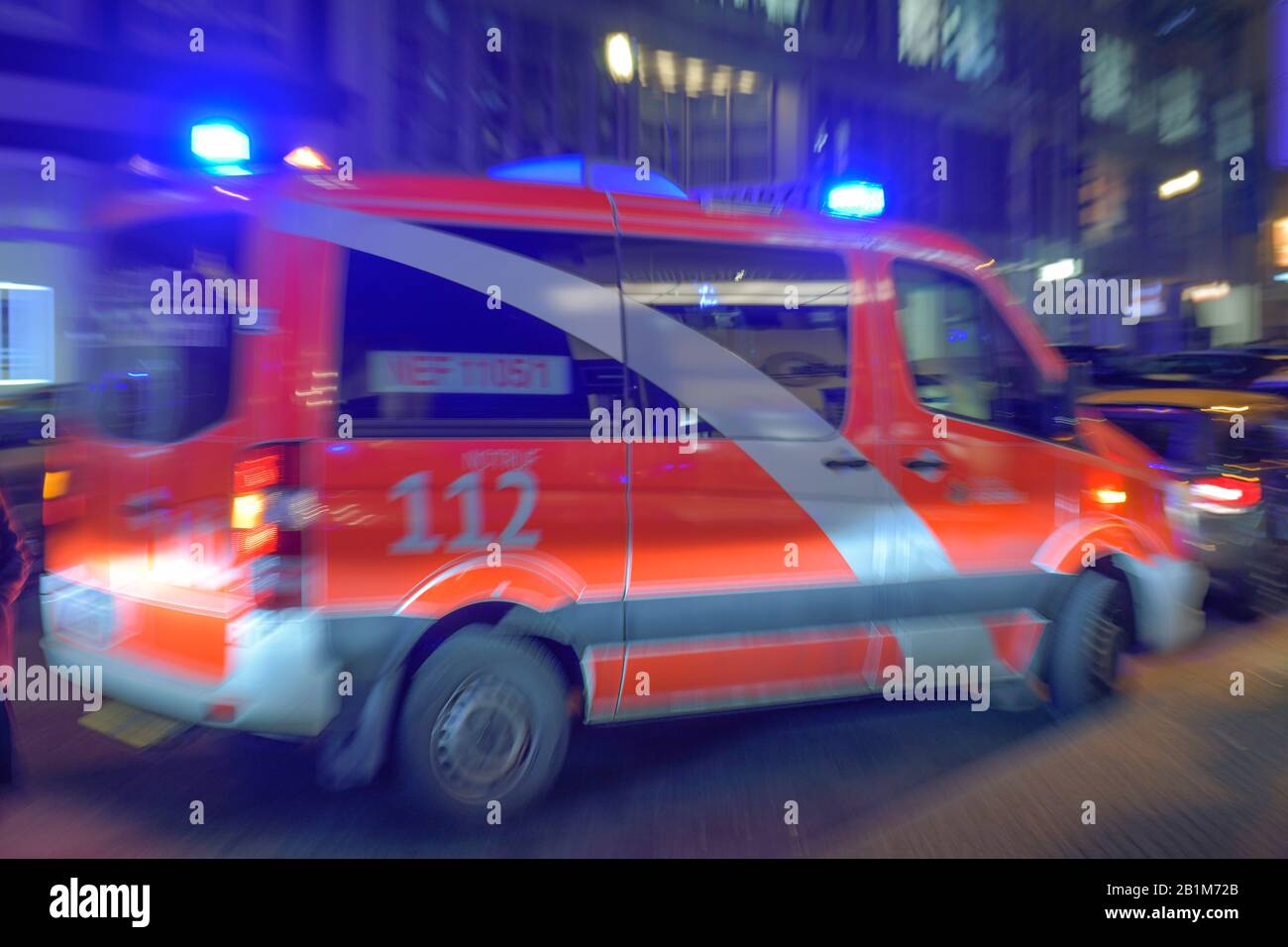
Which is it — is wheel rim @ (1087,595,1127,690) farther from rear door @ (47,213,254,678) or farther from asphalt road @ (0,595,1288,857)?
rear door @ (47,213,254,678)

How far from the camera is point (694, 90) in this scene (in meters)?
21.2

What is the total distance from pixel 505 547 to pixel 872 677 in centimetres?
166

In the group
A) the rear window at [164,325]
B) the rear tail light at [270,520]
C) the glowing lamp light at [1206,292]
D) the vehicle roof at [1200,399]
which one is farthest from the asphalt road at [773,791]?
the glowing lamp light at [1206,292]

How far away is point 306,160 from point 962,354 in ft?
8.87

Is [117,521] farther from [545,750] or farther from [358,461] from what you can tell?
[545,750]

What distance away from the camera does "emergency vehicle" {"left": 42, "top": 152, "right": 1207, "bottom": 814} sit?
3.02 m

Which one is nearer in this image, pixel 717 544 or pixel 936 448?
pixel 717 544

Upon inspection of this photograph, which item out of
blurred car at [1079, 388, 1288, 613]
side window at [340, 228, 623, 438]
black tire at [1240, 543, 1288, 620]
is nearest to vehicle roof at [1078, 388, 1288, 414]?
blurred car at [1079, 388, 1288, 613]

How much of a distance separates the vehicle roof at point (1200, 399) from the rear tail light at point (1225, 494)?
28.6 inches

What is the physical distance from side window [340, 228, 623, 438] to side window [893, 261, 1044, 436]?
134cm

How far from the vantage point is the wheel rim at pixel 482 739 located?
10.8ft

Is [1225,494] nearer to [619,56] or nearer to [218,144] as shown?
[218,144]

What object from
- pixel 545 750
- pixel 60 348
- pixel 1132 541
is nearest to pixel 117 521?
pixel 545 750
